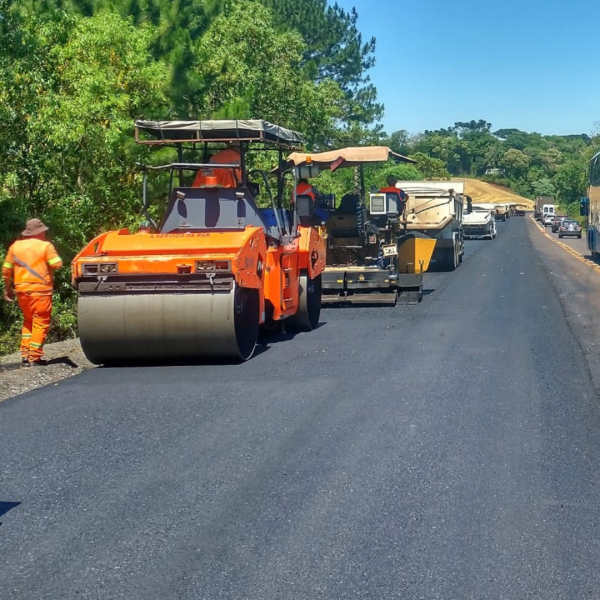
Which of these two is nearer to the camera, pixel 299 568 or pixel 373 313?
pixel 299 568

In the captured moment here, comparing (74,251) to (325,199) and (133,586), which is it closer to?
(325,199)

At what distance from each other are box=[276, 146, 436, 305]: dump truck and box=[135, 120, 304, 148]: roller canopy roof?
11.3ft

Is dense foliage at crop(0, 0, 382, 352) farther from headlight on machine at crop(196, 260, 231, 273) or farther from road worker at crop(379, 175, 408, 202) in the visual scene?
headlight on machine at crop(196, 260, 231, 273)

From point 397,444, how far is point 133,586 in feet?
10.1

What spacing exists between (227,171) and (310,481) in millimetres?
6835

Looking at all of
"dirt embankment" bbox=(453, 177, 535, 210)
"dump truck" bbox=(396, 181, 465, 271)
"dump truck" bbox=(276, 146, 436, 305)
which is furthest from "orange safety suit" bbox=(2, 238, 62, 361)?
"dirt embankment" bbox=(453, 177, 535, 210)

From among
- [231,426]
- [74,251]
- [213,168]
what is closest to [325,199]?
[213,168]

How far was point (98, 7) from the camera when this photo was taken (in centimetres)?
2266

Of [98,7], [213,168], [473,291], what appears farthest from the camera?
[98,7]

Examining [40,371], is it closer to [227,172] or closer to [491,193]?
[227,172]

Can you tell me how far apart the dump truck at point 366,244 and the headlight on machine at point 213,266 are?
5150 mm

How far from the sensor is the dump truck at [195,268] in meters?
10.7

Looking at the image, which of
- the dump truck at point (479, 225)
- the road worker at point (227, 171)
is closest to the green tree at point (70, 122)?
the road worker at point (227, 171)

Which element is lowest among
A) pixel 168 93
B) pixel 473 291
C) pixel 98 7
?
pixel 473 291
